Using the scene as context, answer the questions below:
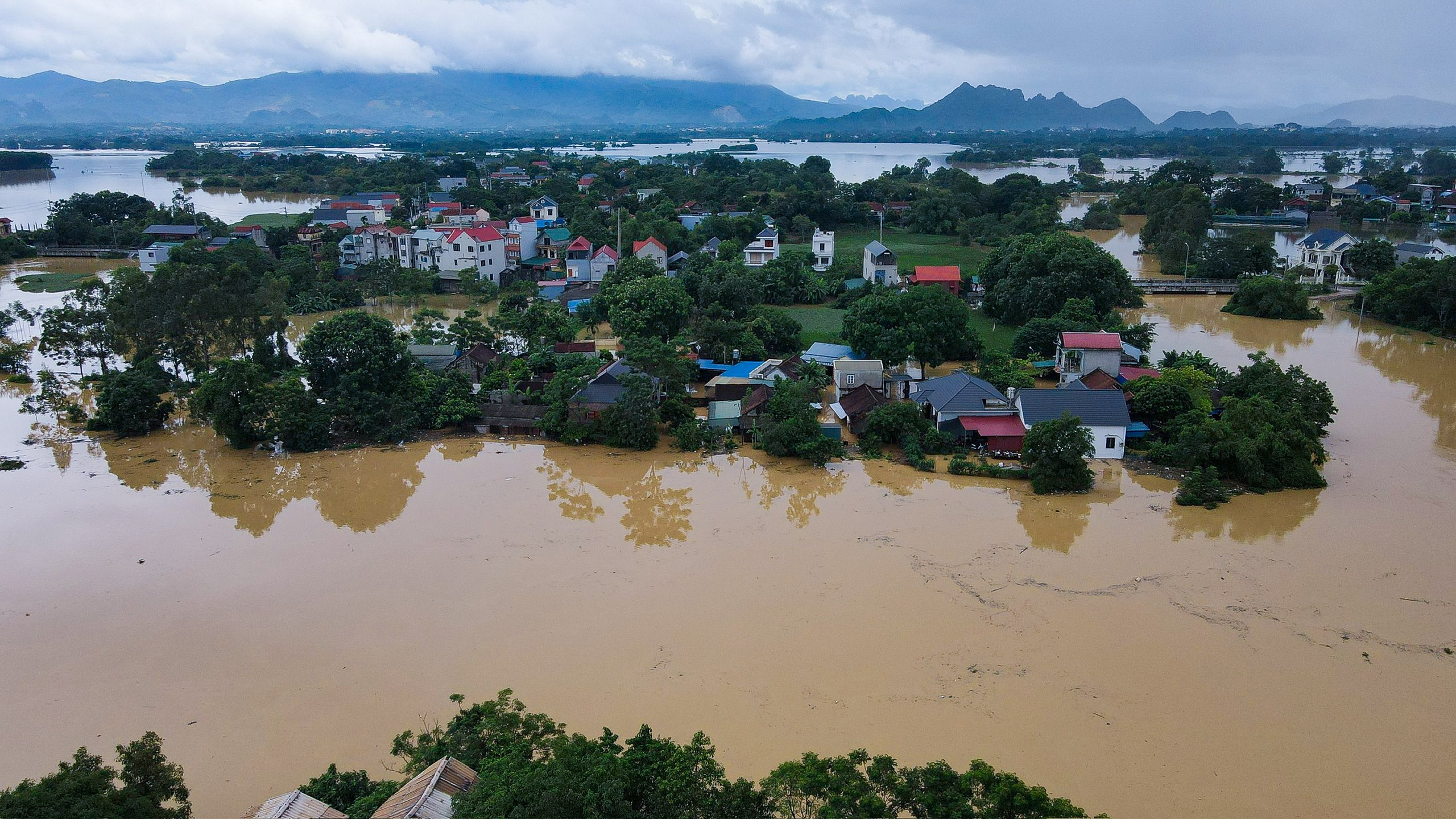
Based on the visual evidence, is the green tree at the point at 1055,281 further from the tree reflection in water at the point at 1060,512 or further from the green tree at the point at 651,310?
the tree reflection in water at the point at 1060,512

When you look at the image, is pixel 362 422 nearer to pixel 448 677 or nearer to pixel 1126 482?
pixel 448 677

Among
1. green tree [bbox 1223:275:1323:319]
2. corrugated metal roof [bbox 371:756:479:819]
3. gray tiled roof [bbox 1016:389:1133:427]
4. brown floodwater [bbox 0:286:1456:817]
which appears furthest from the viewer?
green tree [bbox 1223:275:1323:319]

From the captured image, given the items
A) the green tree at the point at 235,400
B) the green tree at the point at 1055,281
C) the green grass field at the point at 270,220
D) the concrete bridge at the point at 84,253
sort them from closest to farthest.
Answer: the green tree at the point at 235,400, the green tree at the point at 1055,281, the concrete bridge at the point at 84,253, the green grass field at the point at 270,220

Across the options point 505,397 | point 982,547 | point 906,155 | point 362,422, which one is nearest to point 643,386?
point 505,397

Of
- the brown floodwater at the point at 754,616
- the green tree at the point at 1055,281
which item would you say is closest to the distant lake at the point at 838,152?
the green tree at the point at 1055,281

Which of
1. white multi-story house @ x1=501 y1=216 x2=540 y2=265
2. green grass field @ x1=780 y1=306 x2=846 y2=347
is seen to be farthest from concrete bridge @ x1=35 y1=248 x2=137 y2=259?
green grass field @ x1=780 y1=306 x2=846 y2=347

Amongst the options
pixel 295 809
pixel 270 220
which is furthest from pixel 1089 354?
pixel 270 220

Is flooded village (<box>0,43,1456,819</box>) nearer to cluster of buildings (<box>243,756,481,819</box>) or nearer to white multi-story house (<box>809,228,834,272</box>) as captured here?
cluster of buildings (<box>243,756,481,819</box>)
